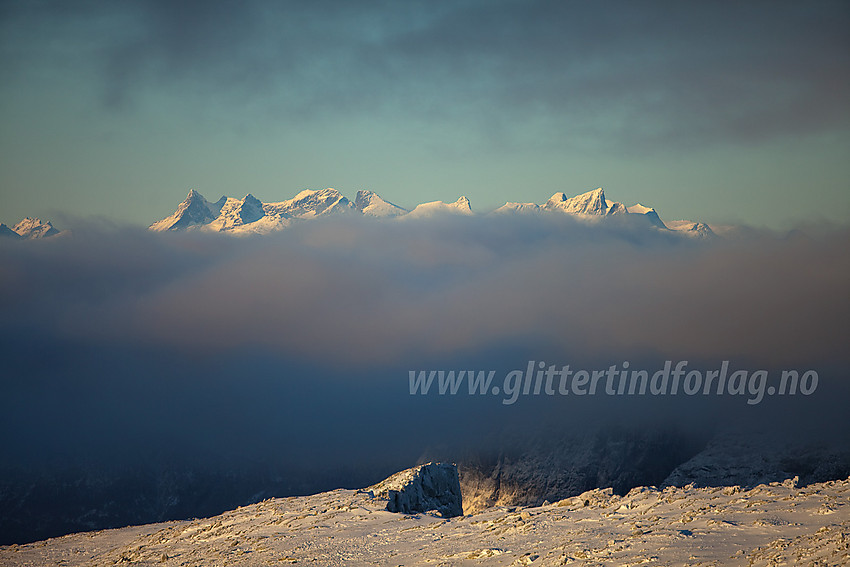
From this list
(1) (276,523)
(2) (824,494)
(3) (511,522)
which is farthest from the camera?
(1) (276,523)

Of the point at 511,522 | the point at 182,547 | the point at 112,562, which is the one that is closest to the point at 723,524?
the point at 511,522

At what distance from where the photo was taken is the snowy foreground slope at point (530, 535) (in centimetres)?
4834

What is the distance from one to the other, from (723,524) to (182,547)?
58.2 meters

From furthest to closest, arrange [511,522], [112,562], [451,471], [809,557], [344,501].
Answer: [451,471] → [344,501] → [112,562] → [511,522] → [809,557]

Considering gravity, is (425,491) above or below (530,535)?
below

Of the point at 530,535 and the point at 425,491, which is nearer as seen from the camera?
the point at 530,535

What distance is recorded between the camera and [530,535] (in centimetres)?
6009

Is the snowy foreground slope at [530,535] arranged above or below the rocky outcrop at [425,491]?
above

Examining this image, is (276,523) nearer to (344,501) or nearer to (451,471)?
(344,501)

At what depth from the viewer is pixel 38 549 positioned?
87.6 meters

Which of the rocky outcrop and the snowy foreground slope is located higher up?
the snowy foreground slope

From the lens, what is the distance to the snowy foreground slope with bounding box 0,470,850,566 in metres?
48.3

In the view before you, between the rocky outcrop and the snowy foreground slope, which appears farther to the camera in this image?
the rocky outcrop

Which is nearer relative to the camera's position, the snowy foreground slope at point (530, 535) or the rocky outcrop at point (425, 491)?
the snowy foreground slope at point (530, 535)
